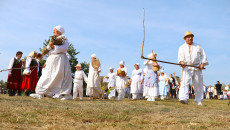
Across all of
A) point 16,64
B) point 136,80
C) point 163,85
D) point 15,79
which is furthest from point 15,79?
point 163,85

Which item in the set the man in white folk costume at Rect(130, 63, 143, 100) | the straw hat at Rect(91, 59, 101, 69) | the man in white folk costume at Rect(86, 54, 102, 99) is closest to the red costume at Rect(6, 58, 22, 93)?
the man in white folk costume at Rect(86, 54, 102, 99)

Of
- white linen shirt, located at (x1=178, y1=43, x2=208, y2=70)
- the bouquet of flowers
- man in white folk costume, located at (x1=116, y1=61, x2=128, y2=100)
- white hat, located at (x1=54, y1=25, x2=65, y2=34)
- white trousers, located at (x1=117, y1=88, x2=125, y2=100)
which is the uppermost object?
white hat, located at (x1=54, y1=25, x2=65, y2=34)

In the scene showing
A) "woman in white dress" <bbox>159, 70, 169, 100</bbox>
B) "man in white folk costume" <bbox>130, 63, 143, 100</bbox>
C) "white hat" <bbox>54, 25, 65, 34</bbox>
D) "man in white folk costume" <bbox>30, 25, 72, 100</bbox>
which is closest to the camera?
"man in white folk costume" <bbox>30, 25, 72, 100</bbox>

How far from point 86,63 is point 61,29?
38093 millimetres

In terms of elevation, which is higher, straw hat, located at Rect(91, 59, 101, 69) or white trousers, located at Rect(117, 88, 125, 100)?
straw hat, located at Rect(91, 59, 101, 69)

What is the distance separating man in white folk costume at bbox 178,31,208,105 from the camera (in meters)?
8.38

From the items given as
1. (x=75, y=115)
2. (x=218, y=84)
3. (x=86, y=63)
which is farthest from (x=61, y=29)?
(x=86, y=63)

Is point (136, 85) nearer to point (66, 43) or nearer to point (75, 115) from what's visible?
point (66, 43)

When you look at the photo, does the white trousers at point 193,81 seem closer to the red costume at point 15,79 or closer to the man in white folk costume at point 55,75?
the man in white folk costume at point 55,75

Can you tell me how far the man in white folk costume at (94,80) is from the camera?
11.1m

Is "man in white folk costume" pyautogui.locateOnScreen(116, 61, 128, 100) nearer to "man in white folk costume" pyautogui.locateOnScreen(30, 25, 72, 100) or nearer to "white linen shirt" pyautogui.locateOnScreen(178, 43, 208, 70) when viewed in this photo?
"man in white folk costume" pyautogui.locateOnScreen(30, 25, 72, 100)

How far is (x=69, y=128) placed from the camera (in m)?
3.18

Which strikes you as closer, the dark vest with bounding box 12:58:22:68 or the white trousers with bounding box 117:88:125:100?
the white trousers with bounding box 117:88:125:100

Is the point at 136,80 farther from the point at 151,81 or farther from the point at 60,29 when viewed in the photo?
the point at 60,29
